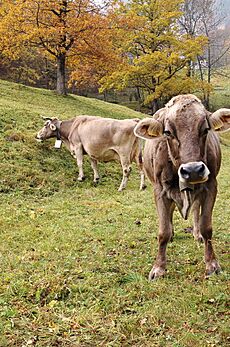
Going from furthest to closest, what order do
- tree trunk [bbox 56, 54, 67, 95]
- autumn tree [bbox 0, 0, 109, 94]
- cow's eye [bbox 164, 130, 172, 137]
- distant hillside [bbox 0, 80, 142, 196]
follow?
tree trunk [bbox 56, 54, 67, 95]
autumn tree [bbox 0, 0, 109, 94]
distant hillside [bbox 0, 80, 142, 196]
cow's eye [bbox 164, 130, 172, 137]

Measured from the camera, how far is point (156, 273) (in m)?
5.02

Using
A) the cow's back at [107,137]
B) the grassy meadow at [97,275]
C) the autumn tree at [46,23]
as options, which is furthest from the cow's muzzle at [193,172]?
the autumn tree at [46,23]

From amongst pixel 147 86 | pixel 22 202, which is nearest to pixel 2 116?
pixel 22 202

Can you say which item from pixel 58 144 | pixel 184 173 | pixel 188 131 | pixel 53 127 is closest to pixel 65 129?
pixel 53 127

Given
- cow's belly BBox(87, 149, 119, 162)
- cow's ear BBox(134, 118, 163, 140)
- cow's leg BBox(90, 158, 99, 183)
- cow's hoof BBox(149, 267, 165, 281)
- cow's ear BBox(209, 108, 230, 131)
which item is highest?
cow's ear BBox(209, 108, 230, 131)

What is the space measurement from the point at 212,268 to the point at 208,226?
508 mm

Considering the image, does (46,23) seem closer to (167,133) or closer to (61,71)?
(61,71)

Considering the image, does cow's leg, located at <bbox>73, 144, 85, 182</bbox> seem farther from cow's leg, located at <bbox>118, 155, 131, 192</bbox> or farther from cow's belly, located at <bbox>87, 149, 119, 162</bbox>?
cow's leg, located at <bbox>118, 155, 131, 192</bbox>

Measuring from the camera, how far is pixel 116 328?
150 inches

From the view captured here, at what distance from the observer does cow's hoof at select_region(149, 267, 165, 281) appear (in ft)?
16.3

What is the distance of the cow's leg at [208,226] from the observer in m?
4.97

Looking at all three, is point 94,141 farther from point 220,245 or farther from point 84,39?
point 84,39

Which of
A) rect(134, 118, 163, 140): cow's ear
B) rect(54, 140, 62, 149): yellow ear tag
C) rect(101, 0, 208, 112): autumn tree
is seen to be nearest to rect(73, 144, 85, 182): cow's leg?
rect(54, 140, 62, 149): yellow ear tag

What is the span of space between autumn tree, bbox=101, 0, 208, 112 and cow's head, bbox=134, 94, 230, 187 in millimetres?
22148
